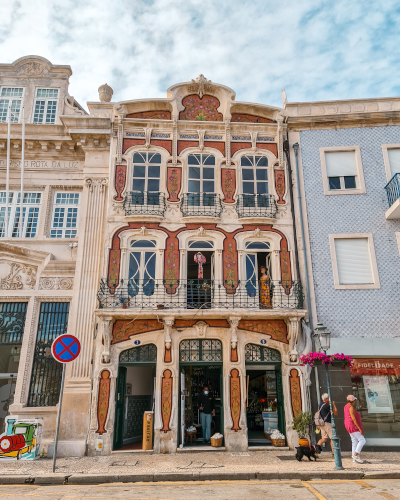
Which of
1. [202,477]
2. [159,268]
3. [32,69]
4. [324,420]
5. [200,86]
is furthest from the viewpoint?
[32,69]

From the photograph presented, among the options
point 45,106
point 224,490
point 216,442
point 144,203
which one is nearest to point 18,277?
point 144,203

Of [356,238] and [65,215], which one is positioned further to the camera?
[65,215]

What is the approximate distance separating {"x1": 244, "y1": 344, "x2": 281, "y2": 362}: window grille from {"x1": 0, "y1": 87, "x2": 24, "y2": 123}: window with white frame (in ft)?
41.9

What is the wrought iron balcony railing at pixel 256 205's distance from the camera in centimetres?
1497

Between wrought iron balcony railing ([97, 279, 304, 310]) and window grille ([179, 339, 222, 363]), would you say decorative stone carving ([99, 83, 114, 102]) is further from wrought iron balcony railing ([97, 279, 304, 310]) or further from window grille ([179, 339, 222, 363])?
window grille ([179, 339, 222, 363])

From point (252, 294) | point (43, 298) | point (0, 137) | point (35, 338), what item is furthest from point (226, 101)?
point (35, 338)

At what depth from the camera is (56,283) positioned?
14.3 metres

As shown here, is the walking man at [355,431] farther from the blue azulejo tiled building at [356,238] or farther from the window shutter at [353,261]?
the window shutter at [353,261]

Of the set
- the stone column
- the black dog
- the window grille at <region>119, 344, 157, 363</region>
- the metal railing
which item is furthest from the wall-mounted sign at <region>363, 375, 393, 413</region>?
the stone column

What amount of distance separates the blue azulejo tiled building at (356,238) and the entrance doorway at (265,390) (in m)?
1.35

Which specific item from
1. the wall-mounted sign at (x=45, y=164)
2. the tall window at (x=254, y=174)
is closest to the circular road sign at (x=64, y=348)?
the wall-mounted sign at (x=45, y=164)

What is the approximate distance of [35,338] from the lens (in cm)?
1381

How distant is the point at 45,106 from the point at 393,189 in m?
14.0

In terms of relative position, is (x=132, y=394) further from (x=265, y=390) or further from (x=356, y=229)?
(x=356, y=229)
